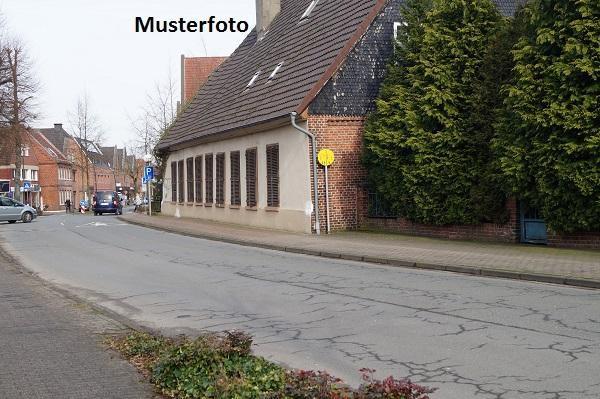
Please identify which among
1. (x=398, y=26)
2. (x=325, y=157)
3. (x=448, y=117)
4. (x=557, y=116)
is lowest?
(x=325, y=157)

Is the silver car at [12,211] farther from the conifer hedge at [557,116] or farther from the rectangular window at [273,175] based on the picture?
the conifer hedge at [557,116]

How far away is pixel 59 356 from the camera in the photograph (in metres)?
6.76

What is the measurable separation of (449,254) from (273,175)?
11542 mm

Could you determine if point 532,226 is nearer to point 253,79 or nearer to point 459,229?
point 459,229

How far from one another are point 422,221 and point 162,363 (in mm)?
15579

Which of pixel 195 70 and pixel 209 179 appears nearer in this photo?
pixel 209 179

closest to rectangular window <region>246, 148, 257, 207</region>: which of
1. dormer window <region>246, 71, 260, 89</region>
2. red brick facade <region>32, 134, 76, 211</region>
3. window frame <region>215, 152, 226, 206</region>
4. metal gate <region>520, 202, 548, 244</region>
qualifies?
window frame <region>215, 152, 226, 206</region>

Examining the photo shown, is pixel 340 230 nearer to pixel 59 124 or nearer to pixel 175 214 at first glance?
pixel 175 214

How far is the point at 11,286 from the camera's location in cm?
1293

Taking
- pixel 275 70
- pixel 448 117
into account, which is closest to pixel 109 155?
pixel 275 70

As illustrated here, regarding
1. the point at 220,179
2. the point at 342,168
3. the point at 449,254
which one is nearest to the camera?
the point at 449,254

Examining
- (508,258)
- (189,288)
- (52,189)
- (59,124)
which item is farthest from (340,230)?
(59,124)

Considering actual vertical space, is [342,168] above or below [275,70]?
below

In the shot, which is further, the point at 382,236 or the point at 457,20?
the point at 382,236
